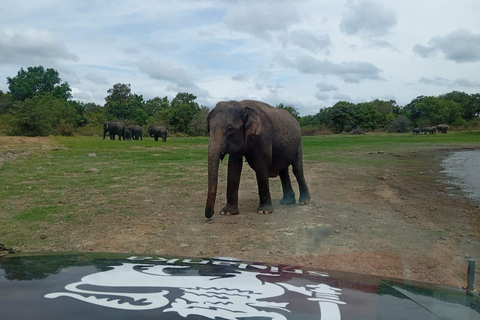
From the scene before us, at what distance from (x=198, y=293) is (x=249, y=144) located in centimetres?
587

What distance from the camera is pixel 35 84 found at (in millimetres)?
65812

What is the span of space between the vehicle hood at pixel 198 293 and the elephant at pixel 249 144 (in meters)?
4.77

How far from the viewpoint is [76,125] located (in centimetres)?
5378

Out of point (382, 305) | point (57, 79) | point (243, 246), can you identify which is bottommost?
point (243, 246)

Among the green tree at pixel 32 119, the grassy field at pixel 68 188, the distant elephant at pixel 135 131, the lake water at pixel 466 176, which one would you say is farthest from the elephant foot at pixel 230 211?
the distant elephant at pixel 135 131

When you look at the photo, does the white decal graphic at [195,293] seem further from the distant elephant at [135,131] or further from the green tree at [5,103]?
the green tree at [5,103]

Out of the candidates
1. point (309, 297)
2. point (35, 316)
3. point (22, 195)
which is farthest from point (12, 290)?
point (22, 195)

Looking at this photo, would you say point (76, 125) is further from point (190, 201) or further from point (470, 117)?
point (470, 117)

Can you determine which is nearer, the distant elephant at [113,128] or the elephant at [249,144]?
the elephant at [249,144]

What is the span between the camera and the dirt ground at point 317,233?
17.8 ft

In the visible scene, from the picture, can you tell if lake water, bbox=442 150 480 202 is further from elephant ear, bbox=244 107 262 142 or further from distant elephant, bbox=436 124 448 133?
distant elephant, bbox=436 124 448 133

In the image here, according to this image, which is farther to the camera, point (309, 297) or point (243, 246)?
point (243, 246)

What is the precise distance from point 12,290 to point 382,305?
4.62 feet

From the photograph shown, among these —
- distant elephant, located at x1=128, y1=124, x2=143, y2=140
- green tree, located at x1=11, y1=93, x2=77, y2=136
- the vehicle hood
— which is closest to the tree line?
distant elephant, located at x1=128, y1=124, x2=143, y2=140
